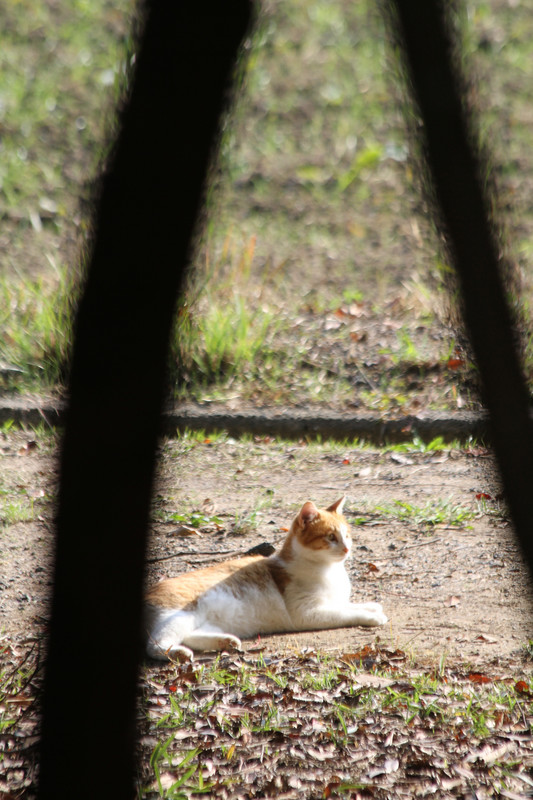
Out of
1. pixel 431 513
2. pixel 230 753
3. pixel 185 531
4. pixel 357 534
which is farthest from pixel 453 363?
pixel 230 753

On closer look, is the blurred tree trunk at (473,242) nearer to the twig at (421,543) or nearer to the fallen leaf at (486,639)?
the fallen leaf at (486,639)

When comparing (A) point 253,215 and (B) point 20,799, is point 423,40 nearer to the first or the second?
(B) point 20,799

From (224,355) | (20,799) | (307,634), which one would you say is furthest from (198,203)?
(224,355)

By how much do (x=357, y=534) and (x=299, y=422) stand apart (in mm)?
1838

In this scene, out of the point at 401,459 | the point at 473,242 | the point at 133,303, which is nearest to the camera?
the point at 133,303

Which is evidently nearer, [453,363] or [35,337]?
[35,337]

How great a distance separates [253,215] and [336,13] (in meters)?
5.58

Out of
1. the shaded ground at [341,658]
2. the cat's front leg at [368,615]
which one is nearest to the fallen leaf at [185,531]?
the shaded ground at [341,658]

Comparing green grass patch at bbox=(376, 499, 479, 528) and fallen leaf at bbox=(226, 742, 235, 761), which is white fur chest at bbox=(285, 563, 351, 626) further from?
fallen leaf at bbox=(226, 742, 235, 761)

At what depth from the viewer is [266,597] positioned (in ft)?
13.5

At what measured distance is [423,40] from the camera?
1.67 metres

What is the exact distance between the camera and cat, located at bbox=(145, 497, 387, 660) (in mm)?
3773

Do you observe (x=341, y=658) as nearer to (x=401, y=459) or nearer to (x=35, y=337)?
(x=401, y=459)

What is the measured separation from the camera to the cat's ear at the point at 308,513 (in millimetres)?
4141
